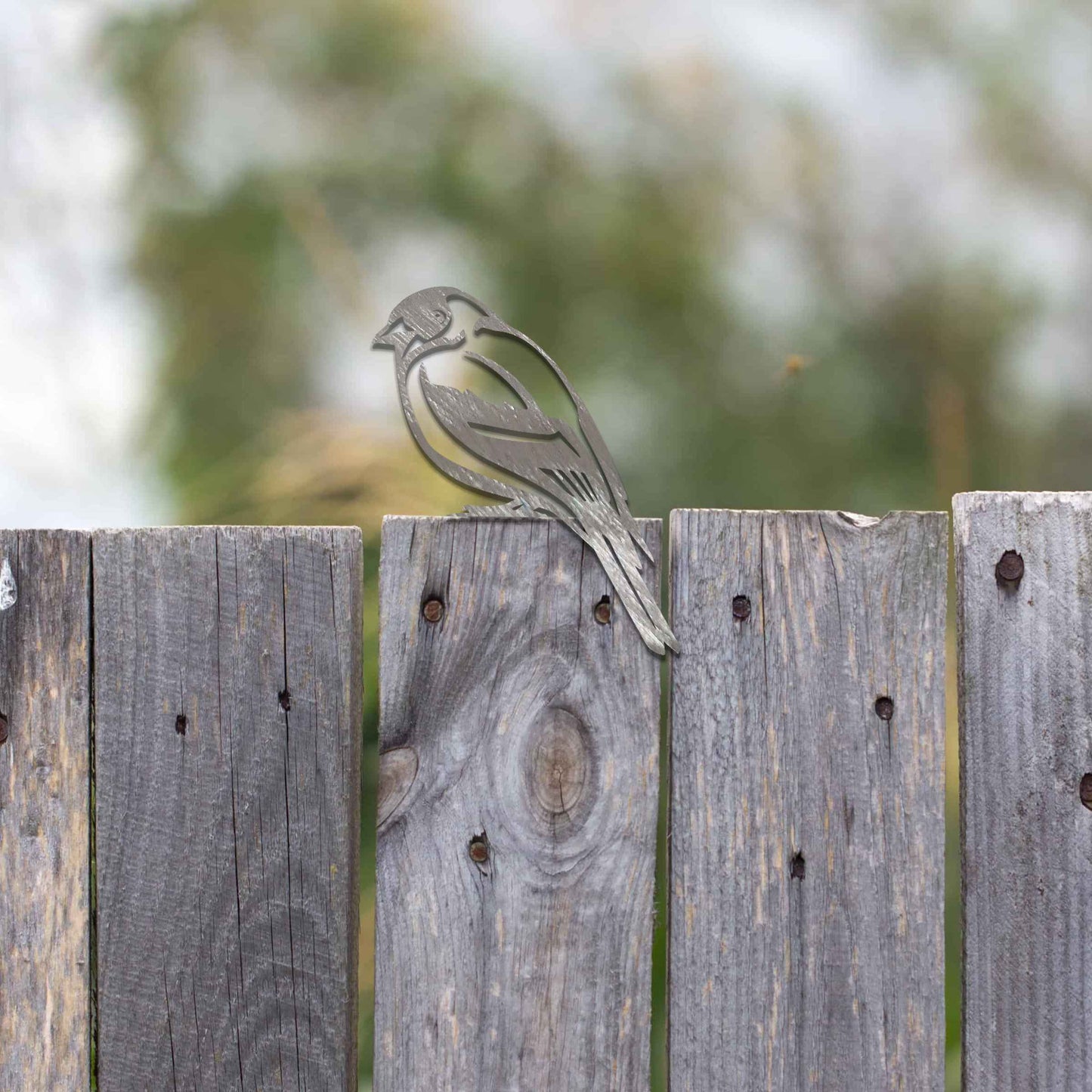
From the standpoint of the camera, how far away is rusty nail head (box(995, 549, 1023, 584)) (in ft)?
2.42

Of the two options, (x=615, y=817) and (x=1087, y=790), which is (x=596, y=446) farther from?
(x=1087, y=790)

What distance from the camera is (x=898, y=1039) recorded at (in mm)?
720

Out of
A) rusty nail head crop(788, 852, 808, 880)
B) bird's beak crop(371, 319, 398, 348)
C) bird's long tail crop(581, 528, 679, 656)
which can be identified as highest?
bird's beak crop(371, 319, 398, 348)

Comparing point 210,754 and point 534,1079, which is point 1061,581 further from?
point 210,754

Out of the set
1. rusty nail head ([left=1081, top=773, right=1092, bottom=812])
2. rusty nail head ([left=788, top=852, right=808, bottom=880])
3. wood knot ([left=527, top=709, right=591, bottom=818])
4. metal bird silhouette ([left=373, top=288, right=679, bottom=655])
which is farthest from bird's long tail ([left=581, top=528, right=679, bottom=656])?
rusty nail head ([left=1081, top=773, right=1092, bottom=812])

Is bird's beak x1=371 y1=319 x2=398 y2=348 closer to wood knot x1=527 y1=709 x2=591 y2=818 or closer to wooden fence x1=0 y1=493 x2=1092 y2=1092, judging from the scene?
wooden fence x1=0 y1=493 x2=1092 y2=1092

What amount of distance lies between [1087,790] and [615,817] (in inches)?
16.5

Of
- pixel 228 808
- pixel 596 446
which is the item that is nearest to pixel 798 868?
pixel 596 446

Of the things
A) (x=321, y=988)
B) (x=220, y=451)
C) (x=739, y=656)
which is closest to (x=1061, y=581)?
(x=739, y=656)

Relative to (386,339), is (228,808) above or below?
below

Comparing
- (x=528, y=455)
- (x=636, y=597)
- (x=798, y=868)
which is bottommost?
(x=798, y=868)

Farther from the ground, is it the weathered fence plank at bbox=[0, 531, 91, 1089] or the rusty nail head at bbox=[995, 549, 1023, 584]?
the rusty nail head at bbox=[995, 549, 1023, 584]

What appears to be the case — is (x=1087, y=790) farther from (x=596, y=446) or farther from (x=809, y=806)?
(x=596, y=446)

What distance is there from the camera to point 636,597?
0.73 metres
